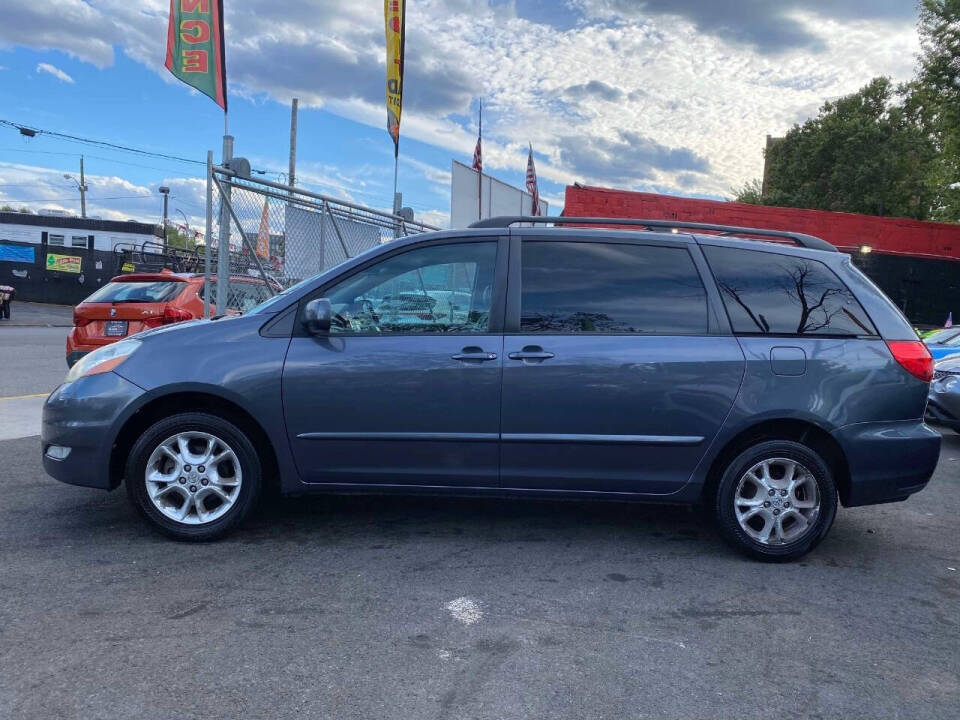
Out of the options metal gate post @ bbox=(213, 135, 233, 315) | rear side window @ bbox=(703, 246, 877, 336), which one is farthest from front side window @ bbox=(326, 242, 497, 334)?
metal gate post @ bbox=(213, 135, 233, 315)


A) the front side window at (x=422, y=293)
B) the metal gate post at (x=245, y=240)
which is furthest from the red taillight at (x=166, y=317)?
the front side window at (x=422, y=293)

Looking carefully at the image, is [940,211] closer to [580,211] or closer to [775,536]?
[580,211]

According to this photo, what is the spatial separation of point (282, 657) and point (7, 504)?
276 cm

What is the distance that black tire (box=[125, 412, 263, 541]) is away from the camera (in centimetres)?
395

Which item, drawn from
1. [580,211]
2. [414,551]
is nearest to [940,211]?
[580,211]

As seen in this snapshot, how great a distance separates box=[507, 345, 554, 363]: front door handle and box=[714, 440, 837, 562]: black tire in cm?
117

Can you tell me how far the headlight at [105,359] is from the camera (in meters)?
4.03

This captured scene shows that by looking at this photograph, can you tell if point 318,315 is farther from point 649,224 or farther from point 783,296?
point 783,296

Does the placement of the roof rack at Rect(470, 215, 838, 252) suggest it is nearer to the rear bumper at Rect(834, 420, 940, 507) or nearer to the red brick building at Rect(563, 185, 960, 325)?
the rear bumper at Rect(834, 420, 940, 507)

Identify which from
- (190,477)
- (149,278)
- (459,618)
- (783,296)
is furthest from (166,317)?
(783,296)

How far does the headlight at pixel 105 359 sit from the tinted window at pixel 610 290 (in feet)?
7.05

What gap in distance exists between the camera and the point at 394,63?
1203cm

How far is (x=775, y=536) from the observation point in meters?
4.03

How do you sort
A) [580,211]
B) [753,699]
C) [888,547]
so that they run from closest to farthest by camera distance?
[753,699] → [888,547] → [580,211]
